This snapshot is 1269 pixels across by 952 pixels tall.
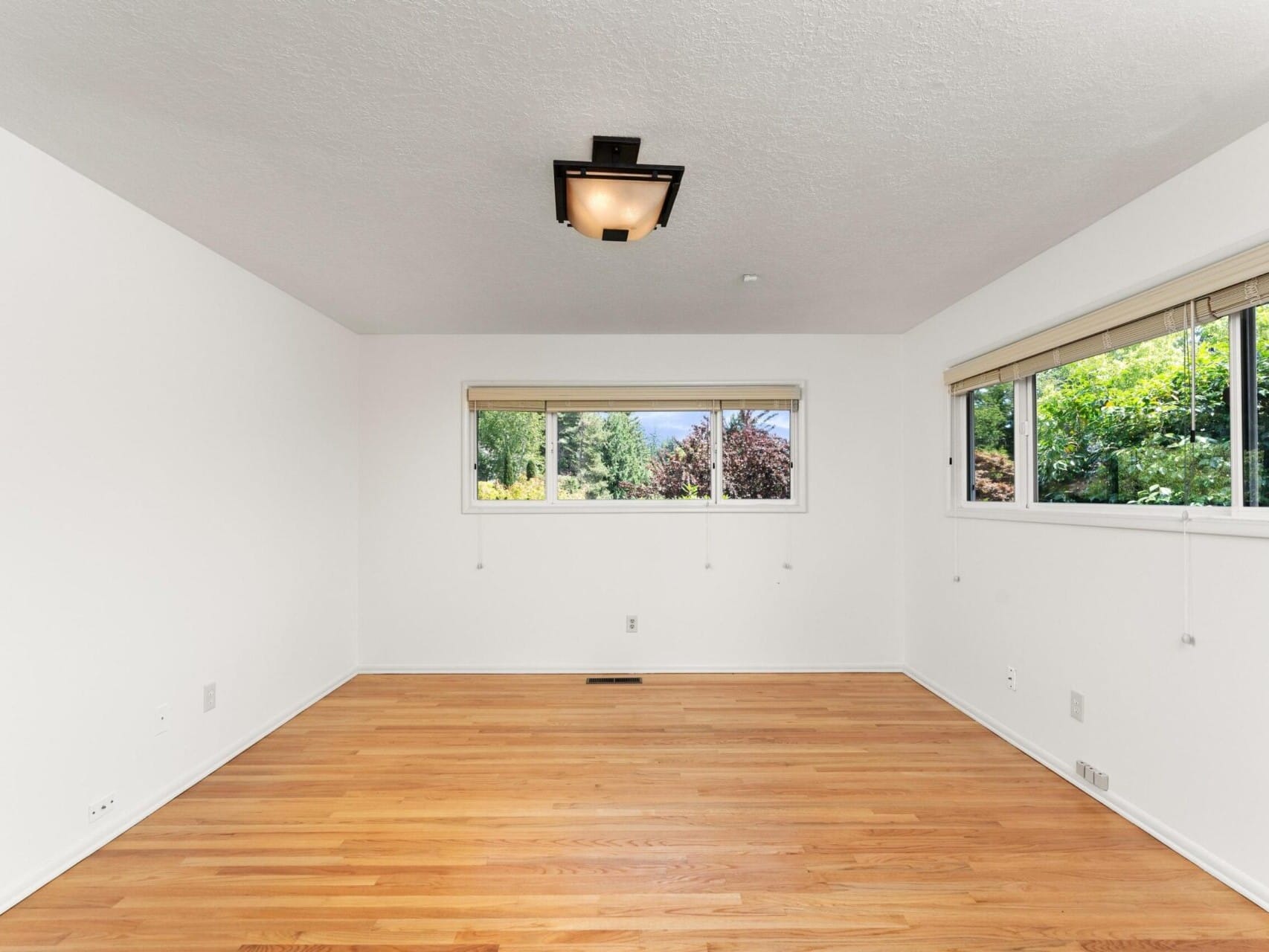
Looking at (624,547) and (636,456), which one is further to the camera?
(636,456)

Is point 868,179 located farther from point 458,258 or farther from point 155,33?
point 155,33

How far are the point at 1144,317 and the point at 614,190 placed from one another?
212 centimetres

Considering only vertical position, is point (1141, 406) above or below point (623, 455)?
above

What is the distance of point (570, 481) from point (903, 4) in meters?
3.59

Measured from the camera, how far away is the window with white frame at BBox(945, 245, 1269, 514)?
2.12 metres

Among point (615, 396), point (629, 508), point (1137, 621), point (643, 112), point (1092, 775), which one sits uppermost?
point (643, 112)

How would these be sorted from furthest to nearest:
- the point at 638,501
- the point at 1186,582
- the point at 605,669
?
the point at 638,501 → the point at 605,669 → the point at 1186,582

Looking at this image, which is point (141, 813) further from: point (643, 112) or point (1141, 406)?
point (1141, 406)

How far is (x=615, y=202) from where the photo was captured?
2021 mm

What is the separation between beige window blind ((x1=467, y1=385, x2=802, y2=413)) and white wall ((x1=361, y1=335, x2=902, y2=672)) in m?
0.10

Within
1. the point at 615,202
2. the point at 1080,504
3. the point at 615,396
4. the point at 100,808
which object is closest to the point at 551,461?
the point at 615,396

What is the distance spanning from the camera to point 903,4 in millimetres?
1431

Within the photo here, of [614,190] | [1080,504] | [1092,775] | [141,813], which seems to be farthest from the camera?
[1080,504]

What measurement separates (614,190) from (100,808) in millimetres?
2909
